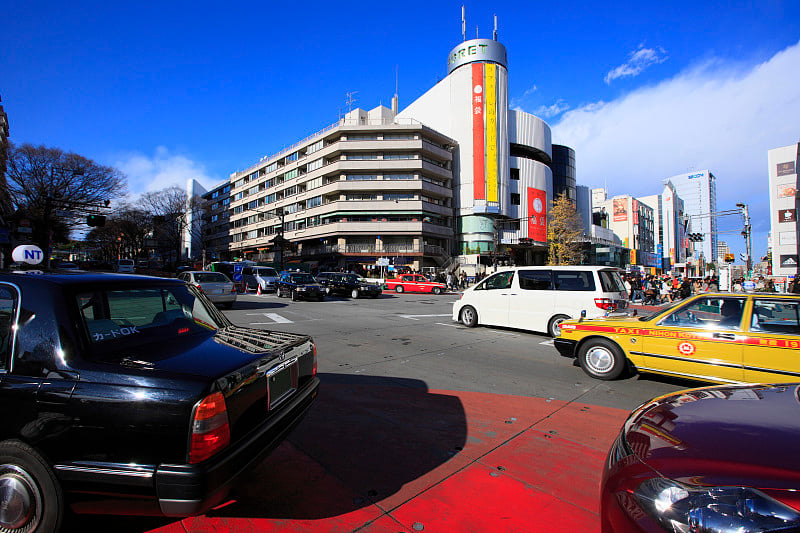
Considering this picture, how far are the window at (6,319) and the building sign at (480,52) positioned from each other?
61166 mm

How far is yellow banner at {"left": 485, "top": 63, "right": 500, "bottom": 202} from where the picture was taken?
53500 millimetres

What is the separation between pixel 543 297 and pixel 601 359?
3.53 m

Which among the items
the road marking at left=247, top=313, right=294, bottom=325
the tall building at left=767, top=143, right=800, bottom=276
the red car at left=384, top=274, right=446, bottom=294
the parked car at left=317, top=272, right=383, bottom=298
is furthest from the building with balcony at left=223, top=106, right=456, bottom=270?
the road marking at left=247, top=313, right=294, bottom=325

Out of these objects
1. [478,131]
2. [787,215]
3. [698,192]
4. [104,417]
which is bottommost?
[104,417]

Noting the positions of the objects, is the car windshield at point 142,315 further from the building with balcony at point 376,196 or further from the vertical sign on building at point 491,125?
the vertical sign on building at point 491,125

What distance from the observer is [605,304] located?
8516 mm

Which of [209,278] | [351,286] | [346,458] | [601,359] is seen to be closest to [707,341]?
[601,359]

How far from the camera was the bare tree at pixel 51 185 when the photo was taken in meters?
31.0

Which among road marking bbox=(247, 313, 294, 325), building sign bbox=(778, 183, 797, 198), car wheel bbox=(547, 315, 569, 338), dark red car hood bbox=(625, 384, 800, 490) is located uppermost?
building sign bbox=(778, 183, 797, 198)

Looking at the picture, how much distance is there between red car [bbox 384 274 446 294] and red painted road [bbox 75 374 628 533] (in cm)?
2486

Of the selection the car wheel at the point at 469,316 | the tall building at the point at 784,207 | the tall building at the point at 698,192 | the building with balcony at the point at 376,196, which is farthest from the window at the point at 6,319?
the tall building at the point at 698,192

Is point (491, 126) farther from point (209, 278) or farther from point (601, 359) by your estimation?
point (601, 359)

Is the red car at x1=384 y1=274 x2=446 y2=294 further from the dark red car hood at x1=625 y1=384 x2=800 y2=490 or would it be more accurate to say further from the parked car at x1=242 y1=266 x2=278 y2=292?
the dark red car hood at x1=625 y1=384 x2=800 y2=490

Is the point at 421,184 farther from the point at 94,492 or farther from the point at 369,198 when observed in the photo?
the point at 94,492
